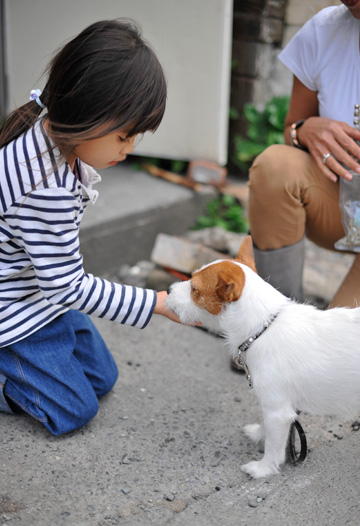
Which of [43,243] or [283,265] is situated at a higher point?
[43,243]

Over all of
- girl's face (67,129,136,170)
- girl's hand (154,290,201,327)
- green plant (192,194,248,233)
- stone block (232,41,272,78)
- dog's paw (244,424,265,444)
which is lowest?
green plant (192,194,248,233)

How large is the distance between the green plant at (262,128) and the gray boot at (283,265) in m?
1.52

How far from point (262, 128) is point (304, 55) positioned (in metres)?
1.51

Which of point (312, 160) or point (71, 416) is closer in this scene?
point (71, 416)

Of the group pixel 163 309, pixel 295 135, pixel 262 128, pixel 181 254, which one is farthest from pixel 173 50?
pixel 163 309

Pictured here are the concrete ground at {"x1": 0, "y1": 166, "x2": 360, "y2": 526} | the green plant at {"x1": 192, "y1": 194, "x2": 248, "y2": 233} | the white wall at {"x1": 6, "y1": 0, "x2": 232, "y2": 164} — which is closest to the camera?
the concrete ground at {"x1": 0, "y1": 166, "x2": 360, "y2": 526}

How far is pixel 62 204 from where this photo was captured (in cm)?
176

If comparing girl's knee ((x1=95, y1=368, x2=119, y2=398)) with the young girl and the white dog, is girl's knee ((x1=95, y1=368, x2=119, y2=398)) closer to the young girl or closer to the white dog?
the young girl

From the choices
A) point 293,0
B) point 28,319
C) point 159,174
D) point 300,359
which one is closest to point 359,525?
point 300,359

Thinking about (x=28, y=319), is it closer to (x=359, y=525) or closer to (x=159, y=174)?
(x=359, y=525)

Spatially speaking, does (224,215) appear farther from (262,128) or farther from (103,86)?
(103,86)

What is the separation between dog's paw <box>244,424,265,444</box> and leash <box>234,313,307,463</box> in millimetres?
108

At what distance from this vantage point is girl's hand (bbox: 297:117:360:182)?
2262 mm

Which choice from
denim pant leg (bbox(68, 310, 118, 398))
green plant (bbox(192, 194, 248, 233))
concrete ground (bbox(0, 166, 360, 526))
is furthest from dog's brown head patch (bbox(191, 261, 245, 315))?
green plant (bbox(192, 194, 248, 233))
